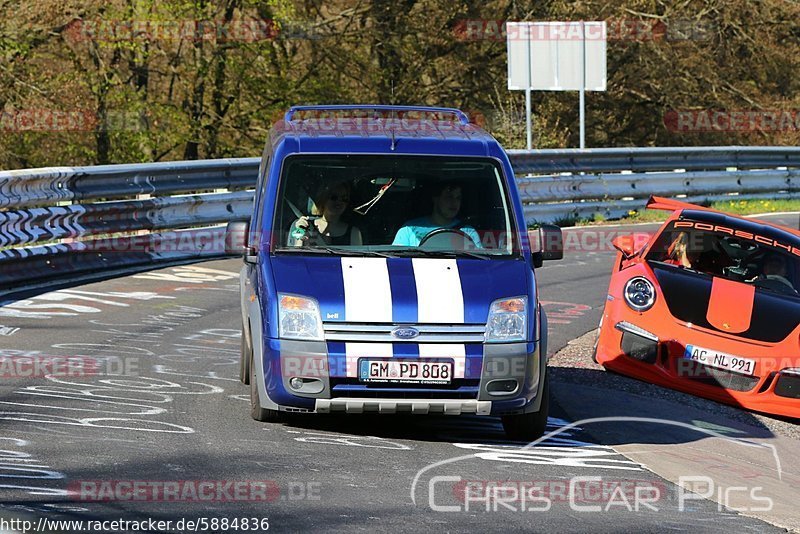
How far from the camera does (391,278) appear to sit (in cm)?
734

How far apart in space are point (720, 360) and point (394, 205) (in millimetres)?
2848

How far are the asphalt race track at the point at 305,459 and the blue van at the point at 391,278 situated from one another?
324 mm

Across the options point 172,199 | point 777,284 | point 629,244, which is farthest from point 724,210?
point 777,284

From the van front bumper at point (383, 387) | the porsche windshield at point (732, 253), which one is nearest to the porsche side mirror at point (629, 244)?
the porsche windshield at point (732, 253)

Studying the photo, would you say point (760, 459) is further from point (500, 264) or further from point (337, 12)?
point (337, 12)

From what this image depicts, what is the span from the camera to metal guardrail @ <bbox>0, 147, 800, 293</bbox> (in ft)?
43.4

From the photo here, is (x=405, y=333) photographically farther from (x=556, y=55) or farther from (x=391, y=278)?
(x=556, y=55)

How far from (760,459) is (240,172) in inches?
399

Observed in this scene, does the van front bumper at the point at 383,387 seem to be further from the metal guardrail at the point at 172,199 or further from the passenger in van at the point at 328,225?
the metal guardrail at the point at 172,199

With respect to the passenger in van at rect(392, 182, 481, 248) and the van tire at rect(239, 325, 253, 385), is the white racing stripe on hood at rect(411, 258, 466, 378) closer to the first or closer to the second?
the passenger in van at rect(392, 182, 481, 248)

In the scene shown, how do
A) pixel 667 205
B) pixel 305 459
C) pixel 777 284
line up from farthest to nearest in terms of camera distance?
pixel 667 205 → pixel 777 284 → pixel 305 459

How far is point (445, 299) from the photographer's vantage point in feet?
23.6

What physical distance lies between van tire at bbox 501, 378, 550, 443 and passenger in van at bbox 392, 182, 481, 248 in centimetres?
104

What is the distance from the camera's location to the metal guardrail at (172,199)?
1324 cm
